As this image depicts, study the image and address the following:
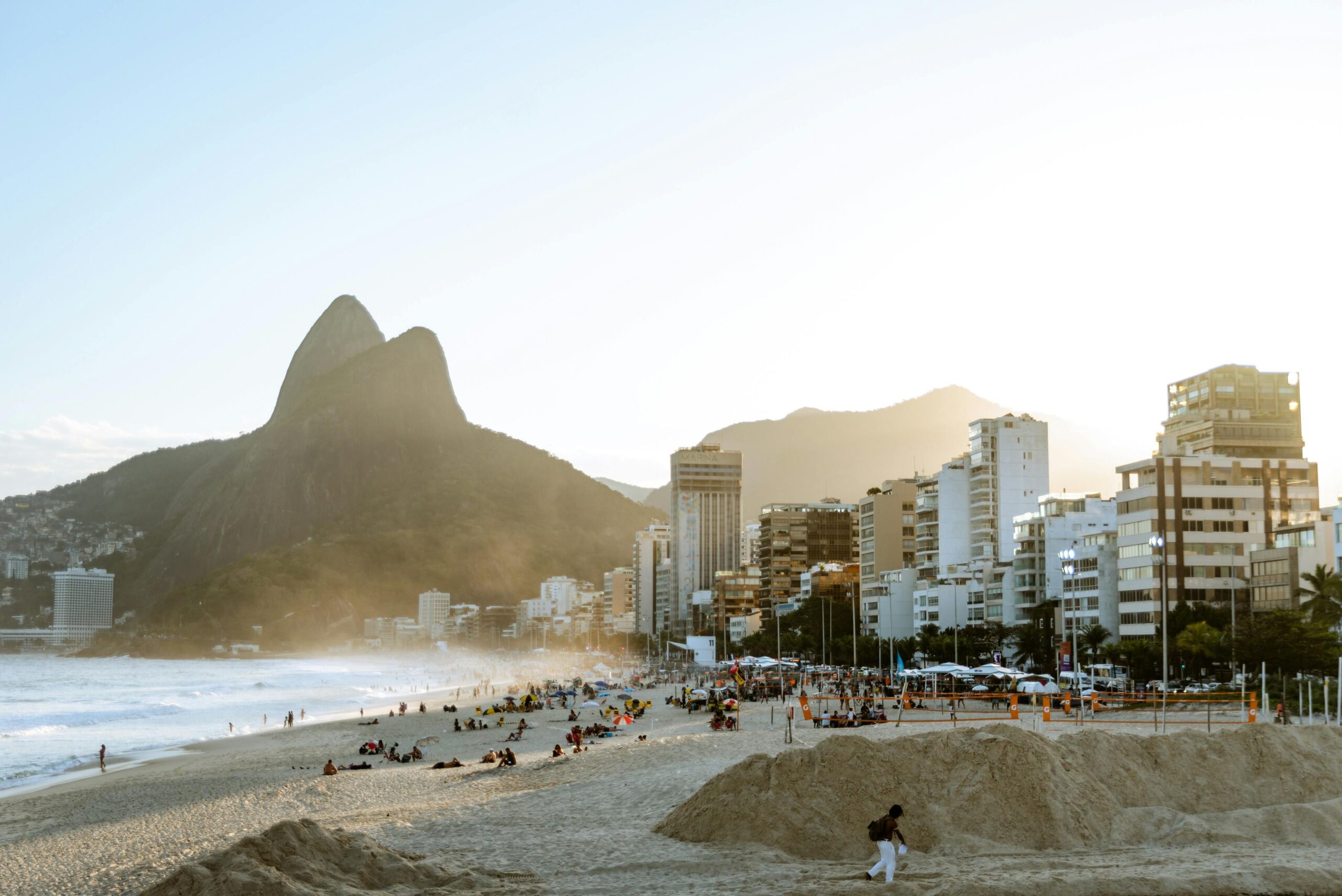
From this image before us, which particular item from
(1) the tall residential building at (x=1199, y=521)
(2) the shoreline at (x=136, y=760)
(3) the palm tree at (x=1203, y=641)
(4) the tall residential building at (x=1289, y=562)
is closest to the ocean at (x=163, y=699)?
(2) the shoreline at (x=136, y=760)

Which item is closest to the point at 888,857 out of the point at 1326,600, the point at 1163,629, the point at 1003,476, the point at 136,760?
the point at 1163,629

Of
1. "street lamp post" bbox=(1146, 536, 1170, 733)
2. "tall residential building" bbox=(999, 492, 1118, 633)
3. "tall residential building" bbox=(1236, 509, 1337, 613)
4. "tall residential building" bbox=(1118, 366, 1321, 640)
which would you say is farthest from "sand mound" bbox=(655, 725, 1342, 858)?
"tall residential building" bbox=(999, 492, 1118, 633)

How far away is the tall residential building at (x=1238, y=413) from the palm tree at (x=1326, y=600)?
48.5 metres

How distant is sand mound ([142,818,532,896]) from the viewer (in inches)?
581

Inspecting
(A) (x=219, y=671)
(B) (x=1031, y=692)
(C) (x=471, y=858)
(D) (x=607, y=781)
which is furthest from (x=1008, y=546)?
(A) (x=219, y=671)

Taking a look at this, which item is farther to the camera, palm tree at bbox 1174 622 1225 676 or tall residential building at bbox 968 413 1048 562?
tall residential building at bbox 968 413 1048 562

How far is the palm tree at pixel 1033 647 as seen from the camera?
228ft

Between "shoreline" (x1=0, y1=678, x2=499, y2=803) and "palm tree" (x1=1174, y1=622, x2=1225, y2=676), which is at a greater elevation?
"palm tree" (x1=1174, y1=622, x2=1225, y2=676)

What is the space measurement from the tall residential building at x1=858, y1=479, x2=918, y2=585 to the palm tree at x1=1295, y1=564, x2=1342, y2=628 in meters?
68.0

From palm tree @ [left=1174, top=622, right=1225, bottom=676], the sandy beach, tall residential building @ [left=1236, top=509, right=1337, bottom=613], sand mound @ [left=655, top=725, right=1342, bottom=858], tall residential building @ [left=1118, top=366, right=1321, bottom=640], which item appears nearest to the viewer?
the sandy beach

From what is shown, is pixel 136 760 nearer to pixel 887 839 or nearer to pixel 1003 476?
pixel 887 839

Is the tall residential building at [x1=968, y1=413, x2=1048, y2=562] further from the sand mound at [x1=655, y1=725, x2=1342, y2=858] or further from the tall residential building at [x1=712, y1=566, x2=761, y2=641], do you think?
the sand mound at [x1=655, y1=725, x2=1342, y2=858]

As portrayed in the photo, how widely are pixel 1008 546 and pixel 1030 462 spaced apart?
9219mm

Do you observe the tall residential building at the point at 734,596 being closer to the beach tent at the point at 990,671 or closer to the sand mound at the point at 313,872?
the beach tent at the point at 990,671
